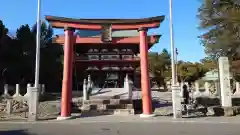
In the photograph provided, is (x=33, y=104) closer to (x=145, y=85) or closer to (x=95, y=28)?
(x=95, y=28)

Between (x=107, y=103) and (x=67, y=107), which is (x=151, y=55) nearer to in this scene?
(x=107, y=103)

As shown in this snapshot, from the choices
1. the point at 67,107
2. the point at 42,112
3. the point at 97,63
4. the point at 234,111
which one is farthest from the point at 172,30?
the point at 97,63

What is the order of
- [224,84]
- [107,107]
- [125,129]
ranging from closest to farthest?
[125,129], [224,84], [107,107]

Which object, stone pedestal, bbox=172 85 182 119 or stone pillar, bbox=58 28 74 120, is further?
stone pillar, bbox=58 28 74 120

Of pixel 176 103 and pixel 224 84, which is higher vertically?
pixel 224 84

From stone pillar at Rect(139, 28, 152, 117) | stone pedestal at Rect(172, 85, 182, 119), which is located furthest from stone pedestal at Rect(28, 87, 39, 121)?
stone pedestal at Rect(172, 85, 182, 119)

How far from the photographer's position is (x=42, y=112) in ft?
66.5

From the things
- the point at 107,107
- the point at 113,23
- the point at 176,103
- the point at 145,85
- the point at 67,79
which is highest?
the point at 113,23

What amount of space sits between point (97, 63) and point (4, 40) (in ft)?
50.0

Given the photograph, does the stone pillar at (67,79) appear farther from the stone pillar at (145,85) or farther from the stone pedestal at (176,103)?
the stone pedestal at (176,103)

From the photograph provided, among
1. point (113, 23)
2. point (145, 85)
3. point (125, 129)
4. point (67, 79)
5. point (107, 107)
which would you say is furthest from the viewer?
point (107, 107)

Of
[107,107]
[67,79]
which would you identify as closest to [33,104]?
[67,79]

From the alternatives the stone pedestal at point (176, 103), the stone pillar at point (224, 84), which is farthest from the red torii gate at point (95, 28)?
the stone pillar at point (224, 84)

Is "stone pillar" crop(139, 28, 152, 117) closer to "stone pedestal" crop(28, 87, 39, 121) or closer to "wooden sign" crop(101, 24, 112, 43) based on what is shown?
"wooden sign" crop(101, 24, 112, 43)
